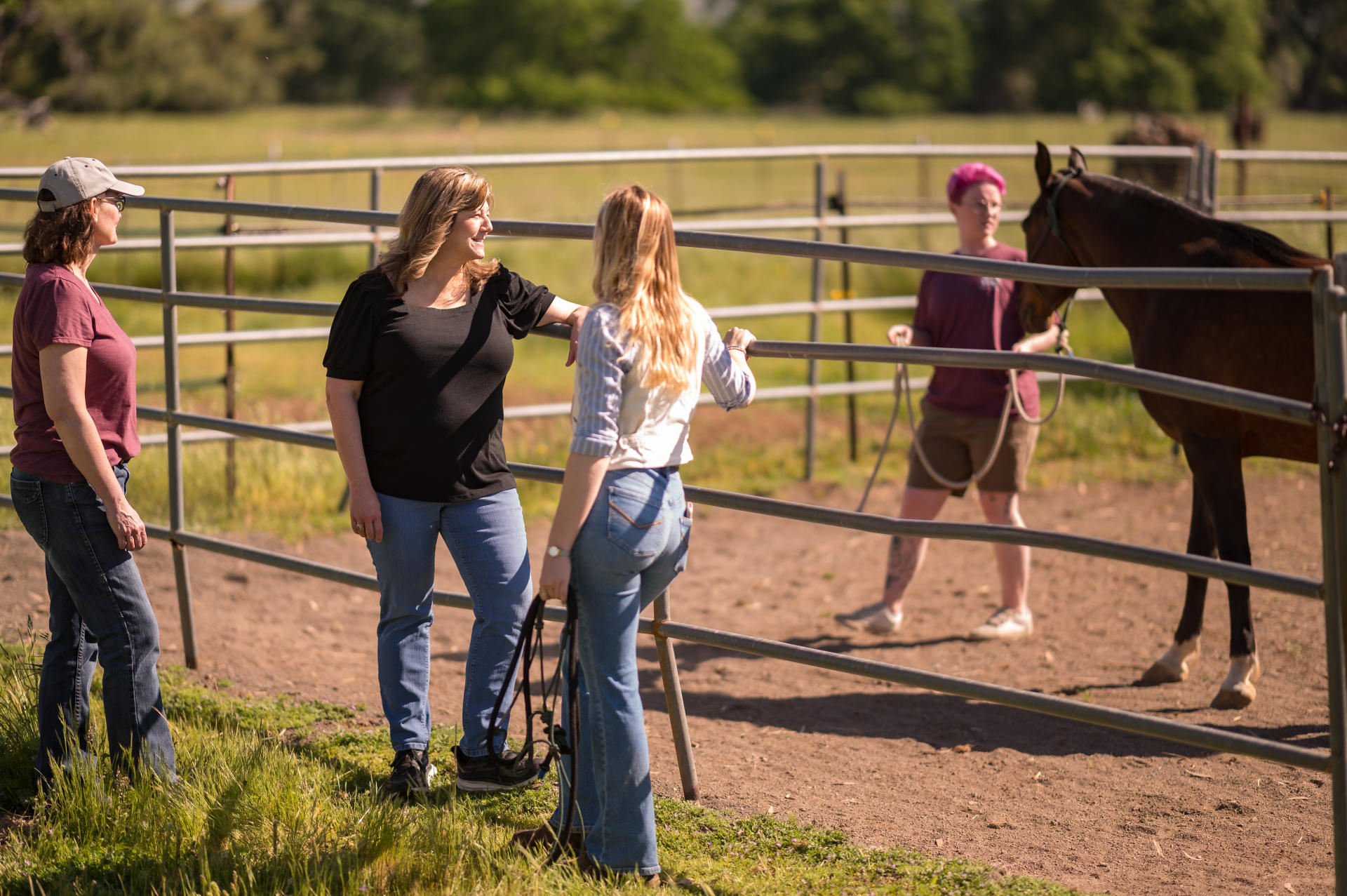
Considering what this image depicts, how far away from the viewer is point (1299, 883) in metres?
3.09

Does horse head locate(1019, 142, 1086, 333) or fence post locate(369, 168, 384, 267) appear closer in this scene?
horse head locate(1019, 142, 1086, 333)

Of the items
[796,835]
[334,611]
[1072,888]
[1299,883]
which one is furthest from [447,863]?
[334,611]

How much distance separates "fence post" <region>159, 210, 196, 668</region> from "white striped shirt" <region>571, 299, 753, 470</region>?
2262 millimetres

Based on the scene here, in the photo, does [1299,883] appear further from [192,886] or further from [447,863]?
[192,886]

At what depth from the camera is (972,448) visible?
5230 millimetres

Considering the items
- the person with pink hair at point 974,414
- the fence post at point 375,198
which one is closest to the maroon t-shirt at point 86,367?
the person with pink hair at point 974,414

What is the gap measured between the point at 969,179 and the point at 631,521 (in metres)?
3.00

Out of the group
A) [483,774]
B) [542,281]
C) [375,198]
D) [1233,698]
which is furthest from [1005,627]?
[542,281]

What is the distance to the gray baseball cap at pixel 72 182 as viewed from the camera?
3074mm

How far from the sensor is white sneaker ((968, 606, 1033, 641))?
17.3 feet

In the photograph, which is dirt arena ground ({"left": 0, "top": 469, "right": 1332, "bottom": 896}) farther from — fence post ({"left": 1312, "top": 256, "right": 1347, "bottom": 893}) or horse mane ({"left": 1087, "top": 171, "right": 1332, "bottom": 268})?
horse mane ({"left": 1087, "top": 171, "right": 1332, "bottom": 268})

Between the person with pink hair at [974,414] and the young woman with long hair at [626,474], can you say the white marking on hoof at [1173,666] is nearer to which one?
the person with pink hair at [974,414]

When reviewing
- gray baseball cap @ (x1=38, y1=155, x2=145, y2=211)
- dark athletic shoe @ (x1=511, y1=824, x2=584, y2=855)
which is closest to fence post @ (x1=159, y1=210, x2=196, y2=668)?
gray baseball cap @ (x1=38, y1=155, x2=145, y2=211)

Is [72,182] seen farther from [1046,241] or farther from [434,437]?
[1046,241]
